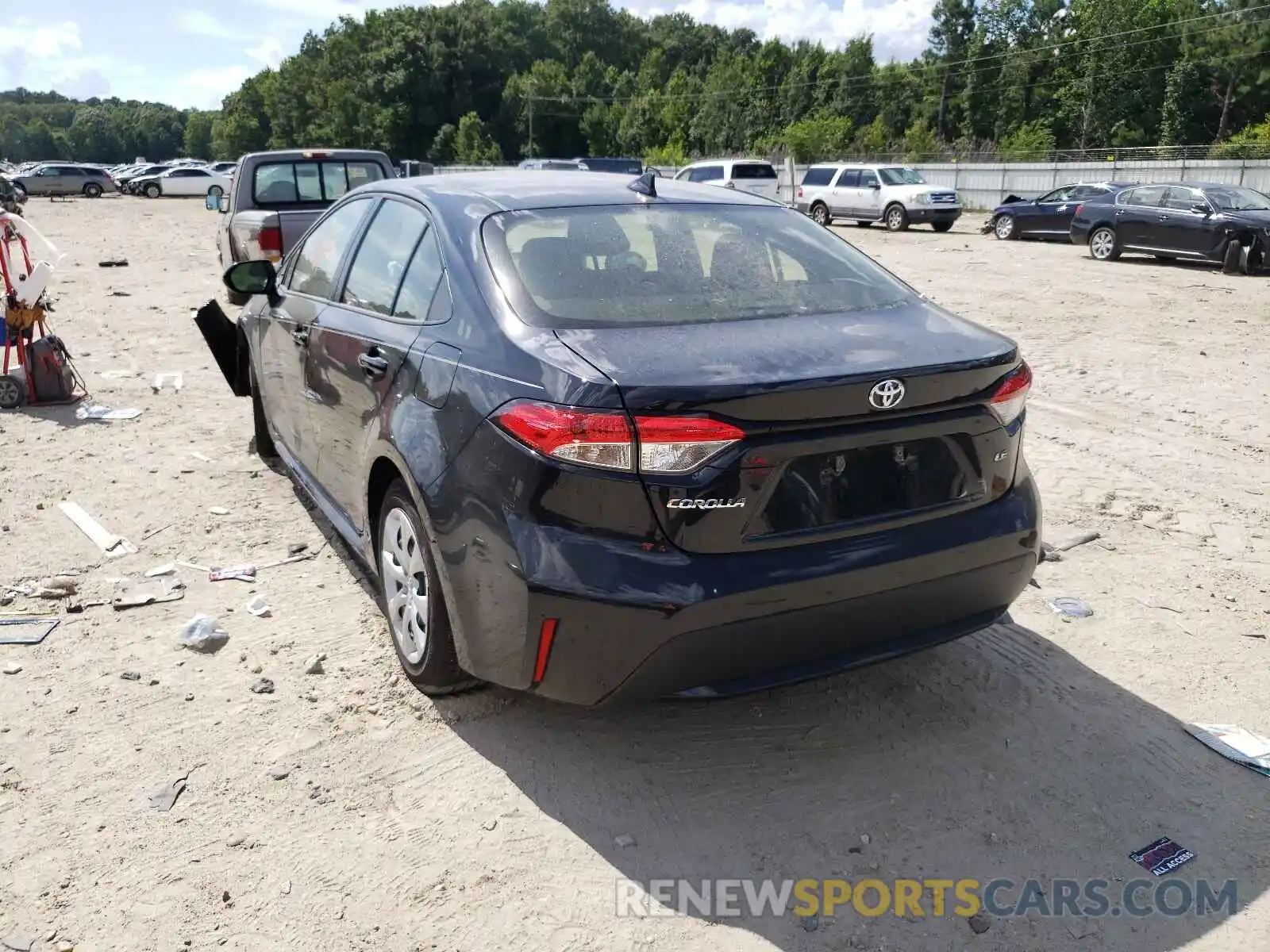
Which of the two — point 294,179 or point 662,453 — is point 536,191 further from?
point 294,179

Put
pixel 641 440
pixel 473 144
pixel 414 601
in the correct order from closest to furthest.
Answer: pixel 641 440 → pixel 414 601 → pixel 473 144

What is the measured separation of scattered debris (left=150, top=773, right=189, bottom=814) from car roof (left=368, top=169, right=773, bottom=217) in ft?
6.78

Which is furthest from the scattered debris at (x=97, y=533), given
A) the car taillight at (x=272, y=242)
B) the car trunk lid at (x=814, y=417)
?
the car taillight at (x=272, y=242)

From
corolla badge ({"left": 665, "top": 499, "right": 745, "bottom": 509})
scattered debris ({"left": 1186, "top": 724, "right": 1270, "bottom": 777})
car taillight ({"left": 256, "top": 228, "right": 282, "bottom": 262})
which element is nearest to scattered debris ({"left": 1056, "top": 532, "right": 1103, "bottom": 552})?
scattered debris ({"left": 1186, "top": 724, "right": 1270, "bottom": 777})

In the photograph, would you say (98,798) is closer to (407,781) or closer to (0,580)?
(407,781)

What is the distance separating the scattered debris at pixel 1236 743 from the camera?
11.0ft

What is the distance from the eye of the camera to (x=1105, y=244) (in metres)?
20.1

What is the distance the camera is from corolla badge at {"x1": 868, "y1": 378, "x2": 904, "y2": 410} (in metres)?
2.91

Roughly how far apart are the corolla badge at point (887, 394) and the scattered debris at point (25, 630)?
3371 millimetres

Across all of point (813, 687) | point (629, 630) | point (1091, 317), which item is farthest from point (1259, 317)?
point (629, 630)

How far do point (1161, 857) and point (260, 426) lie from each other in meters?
5.08

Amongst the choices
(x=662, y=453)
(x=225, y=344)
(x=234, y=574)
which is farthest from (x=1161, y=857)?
(x=225, y=344)

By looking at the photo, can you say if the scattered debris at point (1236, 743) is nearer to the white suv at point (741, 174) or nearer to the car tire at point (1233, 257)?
the car tire at point (1233, 257)

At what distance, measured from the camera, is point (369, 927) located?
8.71 ft
